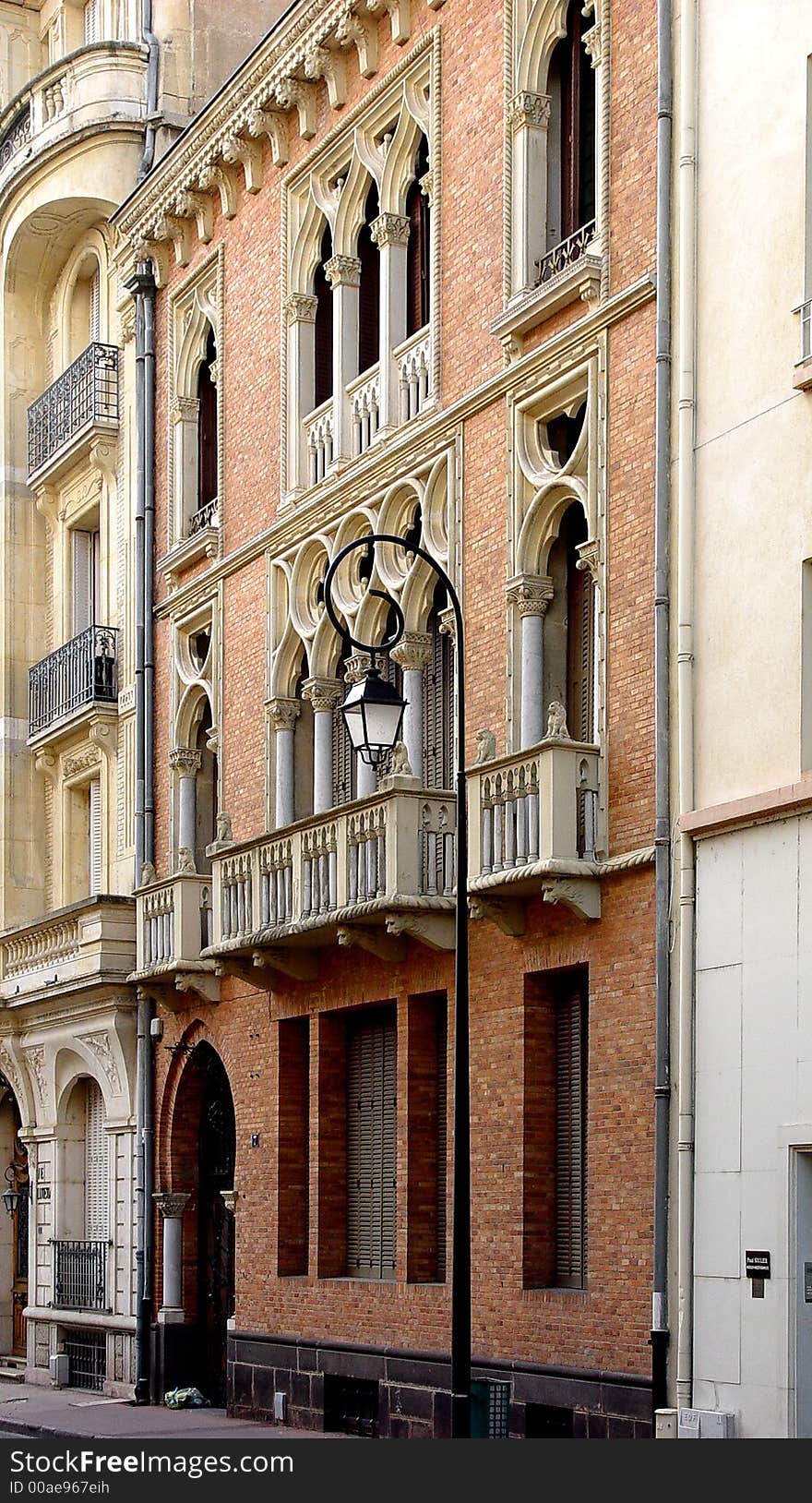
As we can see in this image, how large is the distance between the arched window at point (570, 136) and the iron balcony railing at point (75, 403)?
11.0 m

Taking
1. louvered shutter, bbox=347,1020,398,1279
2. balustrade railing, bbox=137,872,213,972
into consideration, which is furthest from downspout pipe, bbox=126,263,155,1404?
louvered shutter, bbox=347,1020,398,1279

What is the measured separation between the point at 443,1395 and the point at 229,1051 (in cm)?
622

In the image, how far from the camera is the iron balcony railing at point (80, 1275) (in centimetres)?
2811

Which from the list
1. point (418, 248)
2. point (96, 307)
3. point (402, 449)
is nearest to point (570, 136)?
point (418, 248)

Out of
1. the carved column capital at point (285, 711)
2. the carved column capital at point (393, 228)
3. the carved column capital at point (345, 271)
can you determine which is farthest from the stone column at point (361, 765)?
the carved column capital at point (393, 228)

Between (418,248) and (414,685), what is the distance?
4.40 metres

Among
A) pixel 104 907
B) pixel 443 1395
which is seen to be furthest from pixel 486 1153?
pixel 104 907

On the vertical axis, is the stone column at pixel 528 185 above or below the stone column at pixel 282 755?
above

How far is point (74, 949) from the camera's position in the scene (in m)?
28.3

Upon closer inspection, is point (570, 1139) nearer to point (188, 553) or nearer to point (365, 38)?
point (188, 553)

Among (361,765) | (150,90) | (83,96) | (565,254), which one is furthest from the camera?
(83,96)

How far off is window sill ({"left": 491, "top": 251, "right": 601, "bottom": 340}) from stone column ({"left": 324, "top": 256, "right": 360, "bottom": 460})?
12.0 ft

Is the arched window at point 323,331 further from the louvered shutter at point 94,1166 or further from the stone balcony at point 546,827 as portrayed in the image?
the louvered shutter at point 94,1166

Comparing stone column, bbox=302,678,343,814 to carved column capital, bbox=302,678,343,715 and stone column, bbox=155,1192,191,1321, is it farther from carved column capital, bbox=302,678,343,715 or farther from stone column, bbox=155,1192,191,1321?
stone column, bbox=155,1192,191,1321
